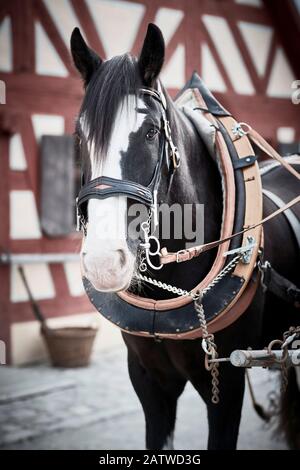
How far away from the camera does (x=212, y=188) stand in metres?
2.21

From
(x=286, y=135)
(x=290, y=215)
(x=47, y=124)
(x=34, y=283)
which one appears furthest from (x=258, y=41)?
(x=290, y=215)

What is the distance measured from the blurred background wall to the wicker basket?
0.23 metres

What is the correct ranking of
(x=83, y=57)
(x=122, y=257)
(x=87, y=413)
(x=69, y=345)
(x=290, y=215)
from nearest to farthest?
(x=122, y=257) < (x=83, y=57) < (x=290, y=215) < (x=87, y=413) < (x=69, y=345)

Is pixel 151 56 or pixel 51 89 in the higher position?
pixel 51 89

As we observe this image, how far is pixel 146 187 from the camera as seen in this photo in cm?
179

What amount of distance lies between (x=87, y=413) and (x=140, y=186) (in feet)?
9.56

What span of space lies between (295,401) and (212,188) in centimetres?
177

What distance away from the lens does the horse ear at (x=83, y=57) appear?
1896 millimetres

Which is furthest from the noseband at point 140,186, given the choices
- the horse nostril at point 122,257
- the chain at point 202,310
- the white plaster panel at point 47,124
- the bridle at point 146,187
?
the white plaster panel at point 47,124

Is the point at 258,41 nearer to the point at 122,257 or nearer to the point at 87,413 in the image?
the point at 87,413

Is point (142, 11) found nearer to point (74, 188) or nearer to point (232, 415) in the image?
point (74, 188)

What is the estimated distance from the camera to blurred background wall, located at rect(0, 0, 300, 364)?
541 cm

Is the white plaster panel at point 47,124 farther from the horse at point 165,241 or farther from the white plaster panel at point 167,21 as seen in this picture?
the horse at point 165,241

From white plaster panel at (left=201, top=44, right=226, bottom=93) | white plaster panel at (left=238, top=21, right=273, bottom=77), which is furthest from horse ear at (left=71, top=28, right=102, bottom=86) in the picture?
white plaster panel at (left=238, top=21, right=273, bottom=77)
